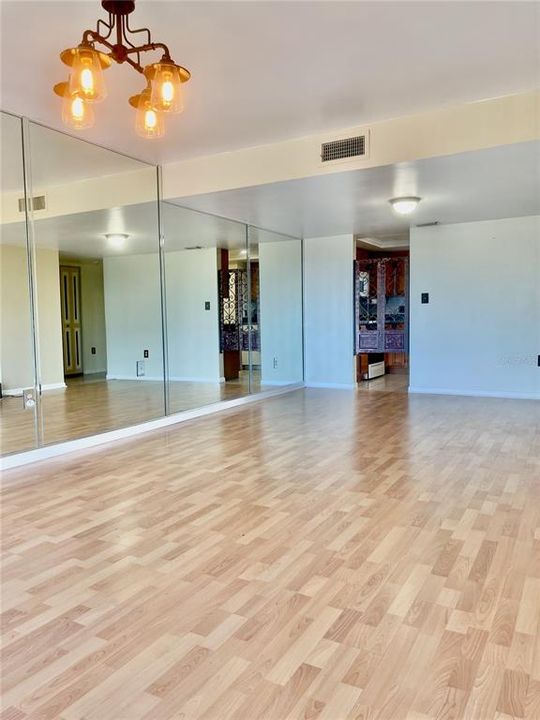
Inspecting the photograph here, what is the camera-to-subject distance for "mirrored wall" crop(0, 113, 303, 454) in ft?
14.6

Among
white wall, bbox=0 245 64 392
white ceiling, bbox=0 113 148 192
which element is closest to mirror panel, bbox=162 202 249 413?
white wall, bbox=0 245 64 392

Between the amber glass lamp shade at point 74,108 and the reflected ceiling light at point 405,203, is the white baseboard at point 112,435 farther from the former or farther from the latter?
the reflected ceiling light at point 405,203

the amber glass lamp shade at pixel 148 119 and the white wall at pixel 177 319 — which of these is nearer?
the amber glass lamp shade at pixel 148 119

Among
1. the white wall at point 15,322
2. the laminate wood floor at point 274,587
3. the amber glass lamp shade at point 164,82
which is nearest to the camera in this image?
the laminate wood floor at point 274,587

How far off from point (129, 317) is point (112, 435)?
3.59m

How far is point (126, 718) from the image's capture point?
1.42 m

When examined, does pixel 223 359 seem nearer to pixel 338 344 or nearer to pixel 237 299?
pixel 237 299

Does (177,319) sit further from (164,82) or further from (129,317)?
(164,82)

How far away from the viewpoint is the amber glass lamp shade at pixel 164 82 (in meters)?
2.47

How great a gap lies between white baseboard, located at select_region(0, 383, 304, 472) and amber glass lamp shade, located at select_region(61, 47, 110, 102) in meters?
2.57

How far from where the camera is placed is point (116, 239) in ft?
23.3

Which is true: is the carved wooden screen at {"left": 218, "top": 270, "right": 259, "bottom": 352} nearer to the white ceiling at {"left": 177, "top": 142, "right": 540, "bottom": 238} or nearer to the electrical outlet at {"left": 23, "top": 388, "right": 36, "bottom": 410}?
the white ceiling at {"left": 177, "top": 142, "right": 540, "bottom": 238}

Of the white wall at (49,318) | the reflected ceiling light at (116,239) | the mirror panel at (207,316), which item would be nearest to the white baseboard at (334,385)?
the mirror panel at (207,316)

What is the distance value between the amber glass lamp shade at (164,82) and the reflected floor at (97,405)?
2.86 m
